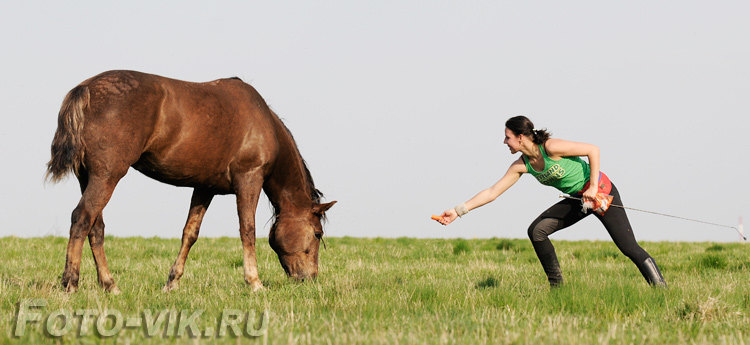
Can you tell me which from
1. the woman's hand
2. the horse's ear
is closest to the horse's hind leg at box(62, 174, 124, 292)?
the horse's ear

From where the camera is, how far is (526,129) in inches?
262

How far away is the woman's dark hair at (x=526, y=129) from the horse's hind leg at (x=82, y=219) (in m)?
4.15

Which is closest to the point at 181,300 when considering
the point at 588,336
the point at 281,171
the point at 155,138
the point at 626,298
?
the point at 155,138

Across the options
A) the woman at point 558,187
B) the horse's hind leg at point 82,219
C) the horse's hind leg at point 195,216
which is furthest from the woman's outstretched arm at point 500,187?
the horse's hind leg at point 82,219

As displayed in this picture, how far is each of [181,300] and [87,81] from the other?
281 cm

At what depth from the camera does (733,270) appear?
10.1 meters

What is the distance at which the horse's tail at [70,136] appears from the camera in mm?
6648

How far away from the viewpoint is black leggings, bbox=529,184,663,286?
6.85 metres

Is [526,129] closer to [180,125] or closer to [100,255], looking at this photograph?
[180,125]

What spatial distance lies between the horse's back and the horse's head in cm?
93

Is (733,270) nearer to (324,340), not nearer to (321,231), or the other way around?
(321,231)

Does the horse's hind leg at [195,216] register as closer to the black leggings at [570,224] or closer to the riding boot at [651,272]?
the black leggings at [570,224]

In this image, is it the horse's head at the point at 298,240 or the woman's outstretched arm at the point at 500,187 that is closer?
the woman's outstretched arm at the point at 500,187

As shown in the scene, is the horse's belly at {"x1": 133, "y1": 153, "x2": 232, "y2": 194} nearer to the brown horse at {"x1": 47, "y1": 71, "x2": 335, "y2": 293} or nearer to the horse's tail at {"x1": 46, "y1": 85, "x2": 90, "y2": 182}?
the brown horse at {"x1": 47, "y1": 71, "x2": 335, "y2": 293}
